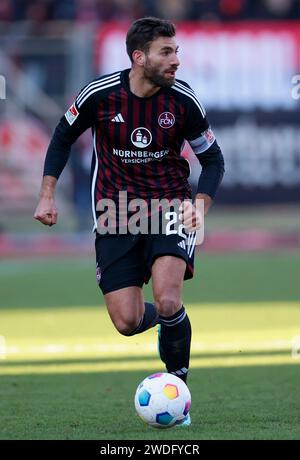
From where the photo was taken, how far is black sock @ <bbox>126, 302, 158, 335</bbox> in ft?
23.7

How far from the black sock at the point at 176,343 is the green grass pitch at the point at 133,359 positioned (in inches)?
10.6

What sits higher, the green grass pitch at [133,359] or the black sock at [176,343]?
the black sock at [176,343]

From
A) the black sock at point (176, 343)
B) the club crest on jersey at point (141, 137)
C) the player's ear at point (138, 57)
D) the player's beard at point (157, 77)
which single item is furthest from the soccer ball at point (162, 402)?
the player's ear at point (138, 57)

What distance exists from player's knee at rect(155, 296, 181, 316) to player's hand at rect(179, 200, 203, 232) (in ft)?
1.32

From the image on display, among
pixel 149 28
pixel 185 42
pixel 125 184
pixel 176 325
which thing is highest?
pixel 185 42

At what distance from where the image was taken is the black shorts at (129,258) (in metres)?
7.03

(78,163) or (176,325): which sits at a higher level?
(78,163)

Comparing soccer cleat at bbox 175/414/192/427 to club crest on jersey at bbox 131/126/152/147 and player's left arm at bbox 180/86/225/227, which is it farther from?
club crest on jersey at bbox 131/126/152/147

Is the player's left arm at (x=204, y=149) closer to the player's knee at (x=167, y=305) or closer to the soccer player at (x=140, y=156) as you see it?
the soccer player at (x=140, y=156)

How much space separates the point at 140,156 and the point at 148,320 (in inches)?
40.0

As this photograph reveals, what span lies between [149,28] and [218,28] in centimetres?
1148

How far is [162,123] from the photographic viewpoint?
705 cm

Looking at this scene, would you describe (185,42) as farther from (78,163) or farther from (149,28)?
(149,28)
